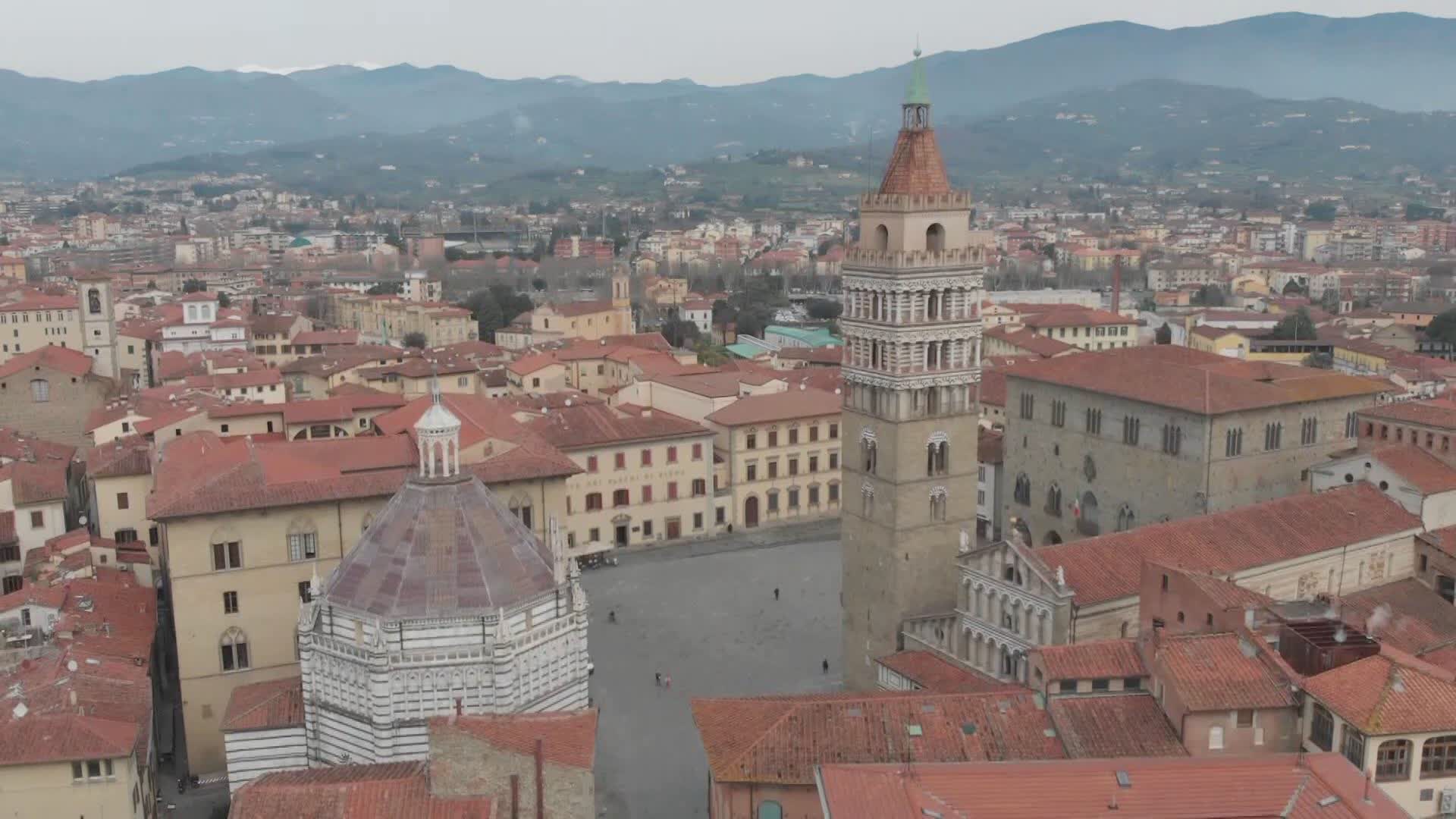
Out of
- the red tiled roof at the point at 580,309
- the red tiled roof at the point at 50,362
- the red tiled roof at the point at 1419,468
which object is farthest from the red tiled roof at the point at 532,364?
the red tiled roof at the point at 1419,468

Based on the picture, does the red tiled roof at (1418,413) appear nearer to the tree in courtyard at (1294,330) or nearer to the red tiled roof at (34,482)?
the tree in courtyard at (1294,330)

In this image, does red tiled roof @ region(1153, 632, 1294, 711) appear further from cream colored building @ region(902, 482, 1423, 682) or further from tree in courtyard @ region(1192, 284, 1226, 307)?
tree in courtyard @ region(1192, 284, 1226, 307)

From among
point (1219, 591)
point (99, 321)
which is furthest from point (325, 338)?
point (1219, 591)

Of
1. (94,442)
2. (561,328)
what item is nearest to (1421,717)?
(94,442)

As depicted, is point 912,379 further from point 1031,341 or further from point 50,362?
point 1031,341

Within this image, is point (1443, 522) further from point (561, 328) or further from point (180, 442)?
point (561, 328)
